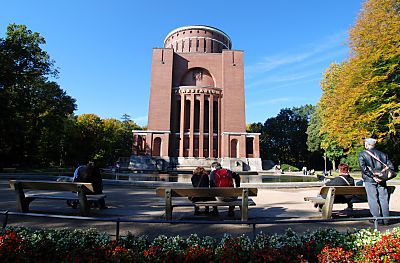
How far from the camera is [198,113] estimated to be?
43094 millimetres

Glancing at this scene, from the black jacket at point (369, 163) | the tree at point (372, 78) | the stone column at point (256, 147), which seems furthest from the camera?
the stone column at point (256, 147)

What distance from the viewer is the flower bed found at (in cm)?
338

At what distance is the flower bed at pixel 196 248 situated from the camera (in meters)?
3.38

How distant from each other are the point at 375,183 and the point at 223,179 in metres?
3.29

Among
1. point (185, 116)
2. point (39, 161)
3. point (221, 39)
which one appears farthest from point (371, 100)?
point (39, 161)

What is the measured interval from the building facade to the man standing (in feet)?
104

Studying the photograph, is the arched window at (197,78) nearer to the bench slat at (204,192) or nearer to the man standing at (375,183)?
the man standing at (375,183)

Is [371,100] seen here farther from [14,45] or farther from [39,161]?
[39,161]

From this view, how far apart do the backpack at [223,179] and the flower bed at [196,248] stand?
87.2 inches

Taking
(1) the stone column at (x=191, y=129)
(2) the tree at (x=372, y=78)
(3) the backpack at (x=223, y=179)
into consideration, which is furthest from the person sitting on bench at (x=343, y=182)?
(1) the stone column at (x=191, y=129)

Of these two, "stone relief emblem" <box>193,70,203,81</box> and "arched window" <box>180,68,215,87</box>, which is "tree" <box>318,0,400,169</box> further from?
"stone relief emblem" <box>193,70,203,81</box>

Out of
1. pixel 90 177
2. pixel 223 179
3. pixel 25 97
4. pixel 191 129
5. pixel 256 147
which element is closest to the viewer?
pixel 223 179

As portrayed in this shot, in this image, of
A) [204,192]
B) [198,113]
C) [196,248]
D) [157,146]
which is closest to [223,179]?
[204,192]

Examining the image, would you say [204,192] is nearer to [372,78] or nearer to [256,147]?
[372,78]
